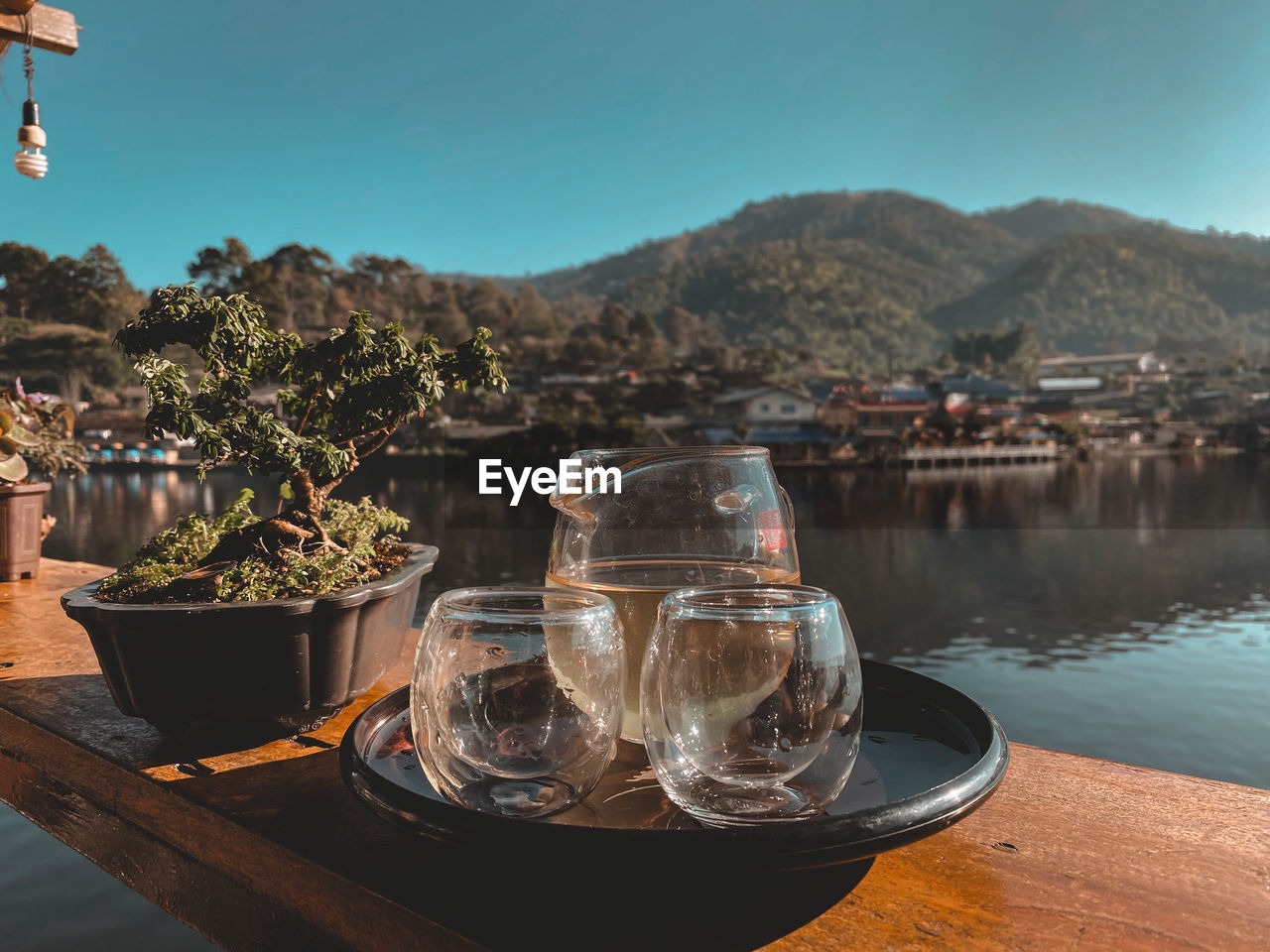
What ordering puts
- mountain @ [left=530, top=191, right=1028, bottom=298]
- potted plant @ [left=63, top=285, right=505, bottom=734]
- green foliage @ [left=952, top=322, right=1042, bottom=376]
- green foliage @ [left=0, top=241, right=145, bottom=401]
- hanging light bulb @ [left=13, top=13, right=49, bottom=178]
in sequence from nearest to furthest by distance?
potted plant @ [left=63, top=285, right=505, bottom=734], hanging light bulb @ [left=13, top=13, right=49, bottom=178], green foliage @ [left=0, top=241, right=145, bottom=401], green foliage @ [left=952, top=322, right=1042, bottom=376], mountain @ [left=530, top=191, right=1028, bottom=298]

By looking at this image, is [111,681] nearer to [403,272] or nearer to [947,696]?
[947,696]

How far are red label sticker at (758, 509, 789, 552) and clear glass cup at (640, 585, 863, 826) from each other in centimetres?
16

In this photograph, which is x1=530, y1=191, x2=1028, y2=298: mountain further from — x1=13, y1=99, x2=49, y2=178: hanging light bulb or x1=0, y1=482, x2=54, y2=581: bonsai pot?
x1=0, y1=482, x2=54, y2=581: bonsai pot

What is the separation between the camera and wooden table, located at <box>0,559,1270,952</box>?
0.42 metres

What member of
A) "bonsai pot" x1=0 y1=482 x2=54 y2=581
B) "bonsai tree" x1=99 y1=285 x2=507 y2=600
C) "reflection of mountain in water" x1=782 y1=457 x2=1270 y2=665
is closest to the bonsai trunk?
"bonsai tree" x1=99 y1=285 x2=507 y2=600

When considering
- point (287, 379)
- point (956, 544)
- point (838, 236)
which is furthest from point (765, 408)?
point (838, 236)

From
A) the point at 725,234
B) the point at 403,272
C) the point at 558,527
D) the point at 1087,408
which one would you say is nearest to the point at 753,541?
the point at 558,527

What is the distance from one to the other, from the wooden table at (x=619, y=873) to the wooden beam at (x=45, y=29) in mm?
2540

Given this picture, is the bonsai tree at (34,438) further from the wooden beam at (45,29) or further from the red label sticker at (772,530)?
the red label sticker at (772,530)

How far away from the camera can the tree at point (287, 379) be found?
722 millimetres

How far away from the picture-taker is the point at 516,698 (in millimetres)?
409

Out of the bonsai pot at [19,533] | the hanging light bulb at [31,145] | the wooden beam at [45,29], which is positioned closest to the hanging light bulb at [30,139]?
the hanging light bulb at [31,145]

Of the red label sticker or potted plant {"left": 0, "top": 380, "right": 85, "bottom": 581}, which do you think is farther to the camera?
potted plant {"left": 0, "top": 380, "right": 85, "bottom": 581}

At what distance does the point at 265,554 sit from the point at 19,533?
1.32m
